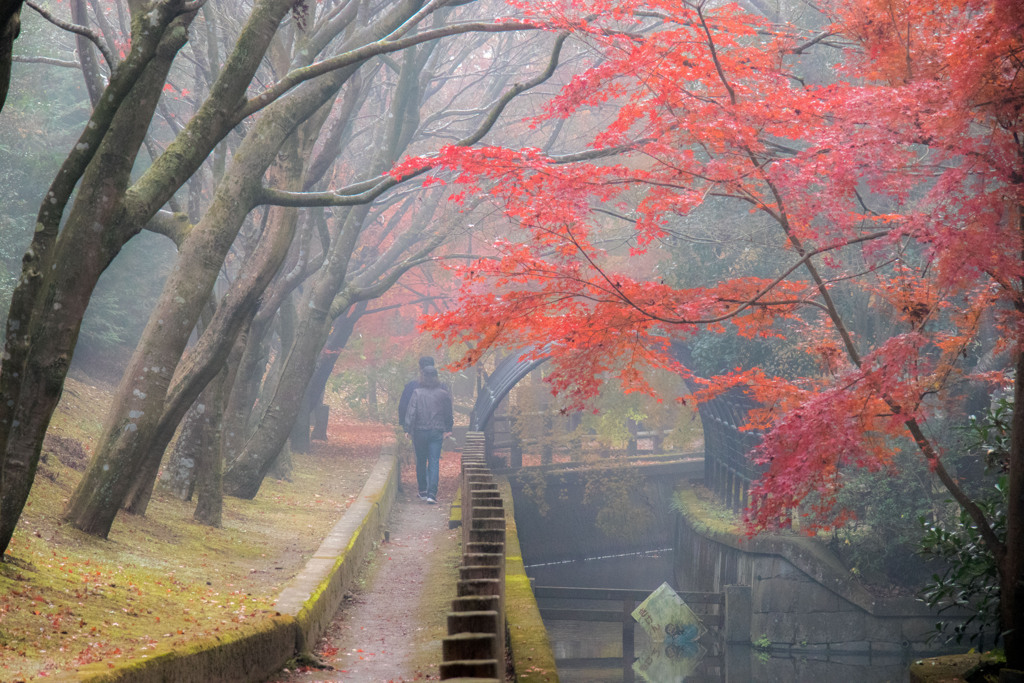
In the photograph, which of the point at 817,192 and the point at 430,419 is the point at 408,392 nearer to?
the point at 430,419

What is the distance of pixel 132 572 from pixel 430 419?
8.59m

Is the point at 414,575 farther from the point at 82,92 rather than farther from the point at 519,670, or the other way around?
the point at 82,92

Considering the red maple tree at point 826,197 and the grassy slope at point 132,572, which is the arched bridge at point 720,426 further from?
the red maple tree at point 826,197

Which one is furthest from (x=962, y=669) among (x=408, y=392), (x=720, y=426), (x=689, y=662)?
(x=720, y=426)

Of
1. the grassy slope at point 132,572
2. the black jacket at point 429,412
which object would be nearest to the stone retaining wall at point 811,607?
the black jacket at point 429,412

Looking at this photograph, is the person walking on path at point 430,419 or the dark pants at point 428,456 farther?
the dark pants at point 428,456

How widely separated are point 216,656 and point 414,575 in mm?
5656

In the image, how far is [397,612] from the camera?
8.69 meters

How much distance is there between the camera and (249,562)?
906 cm

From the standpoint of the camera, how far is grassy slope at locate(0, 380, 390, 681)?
4750 mm

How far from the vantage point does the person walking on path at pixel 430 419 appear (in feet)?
51.0

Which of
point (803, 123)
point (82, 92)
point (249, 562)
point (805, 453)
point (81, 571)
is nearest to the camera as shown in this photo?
point (81, 571)

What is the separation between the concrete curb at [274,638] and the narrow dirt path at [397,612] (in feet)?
0.64

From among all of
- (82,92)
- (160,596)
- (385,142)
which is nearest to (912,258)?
(385,142)
